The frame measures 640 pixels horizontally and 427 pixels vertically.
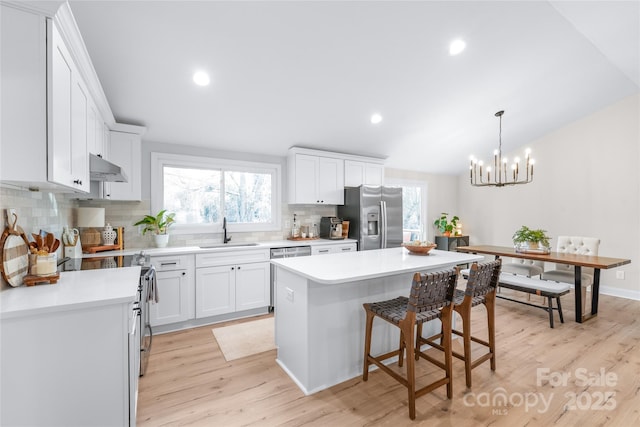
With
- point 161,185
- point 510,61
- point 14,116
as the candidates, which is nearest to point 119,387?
point 14,116

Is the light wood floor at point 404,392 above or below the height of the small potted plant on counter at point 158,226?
below

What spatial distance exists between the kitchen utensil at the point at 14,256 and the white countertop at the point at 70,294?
0.08 m

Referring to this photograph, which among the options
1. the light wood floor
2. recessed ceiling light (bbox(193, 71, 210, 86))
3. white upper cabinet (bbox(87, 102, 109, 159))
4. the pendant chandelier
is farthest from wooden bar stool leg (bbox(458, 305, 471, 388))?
white upper cabinet (bbox(87, 102, 109, 159))

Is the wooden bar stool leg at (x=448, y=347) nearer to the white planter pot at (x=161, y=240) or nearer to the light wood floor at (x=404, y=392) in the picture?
the light wood floor at (x=404, y=392)

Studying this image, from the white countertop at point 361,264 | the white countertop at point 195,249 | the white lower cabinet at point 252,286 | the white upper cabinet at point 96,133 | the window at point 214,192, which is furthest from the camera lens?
the window at point 214,192

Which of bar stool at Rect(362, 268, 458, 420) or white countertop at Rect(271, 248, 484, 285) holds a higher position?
white countertop at Rect(271, 248, 484, 285)

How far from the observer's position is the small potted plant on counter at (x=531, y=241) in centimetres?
400

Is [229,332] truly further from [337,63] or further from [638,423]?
[638,423]

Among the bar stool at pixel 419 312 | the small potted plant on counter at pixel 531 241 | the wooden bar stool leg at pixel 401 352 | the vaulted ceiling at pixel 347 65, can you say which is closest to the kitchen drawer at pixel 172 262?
the vaulted ceiling at pixel 347 65

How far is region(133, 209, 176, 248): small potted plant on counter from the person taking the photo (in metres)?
3.41

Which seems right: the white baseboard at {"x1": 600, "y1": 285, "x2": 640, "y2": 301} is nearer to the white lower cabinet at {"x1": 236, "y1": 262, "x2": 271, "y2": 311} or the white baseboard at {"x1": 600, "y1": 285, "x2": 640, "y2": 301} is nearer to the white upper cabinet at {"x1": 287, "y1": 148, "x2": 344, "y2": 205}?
the white upper cabinet at {"x1": 287, "y1": 148, "x2": 344, "y2": 205}

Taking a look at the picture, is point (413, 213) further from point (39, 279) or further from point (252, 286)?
point (39, 279)

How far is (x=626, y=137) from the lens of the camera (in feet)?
14.4

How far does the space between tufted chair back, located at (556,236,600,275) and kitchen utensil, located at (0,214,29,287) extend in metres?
5.93
